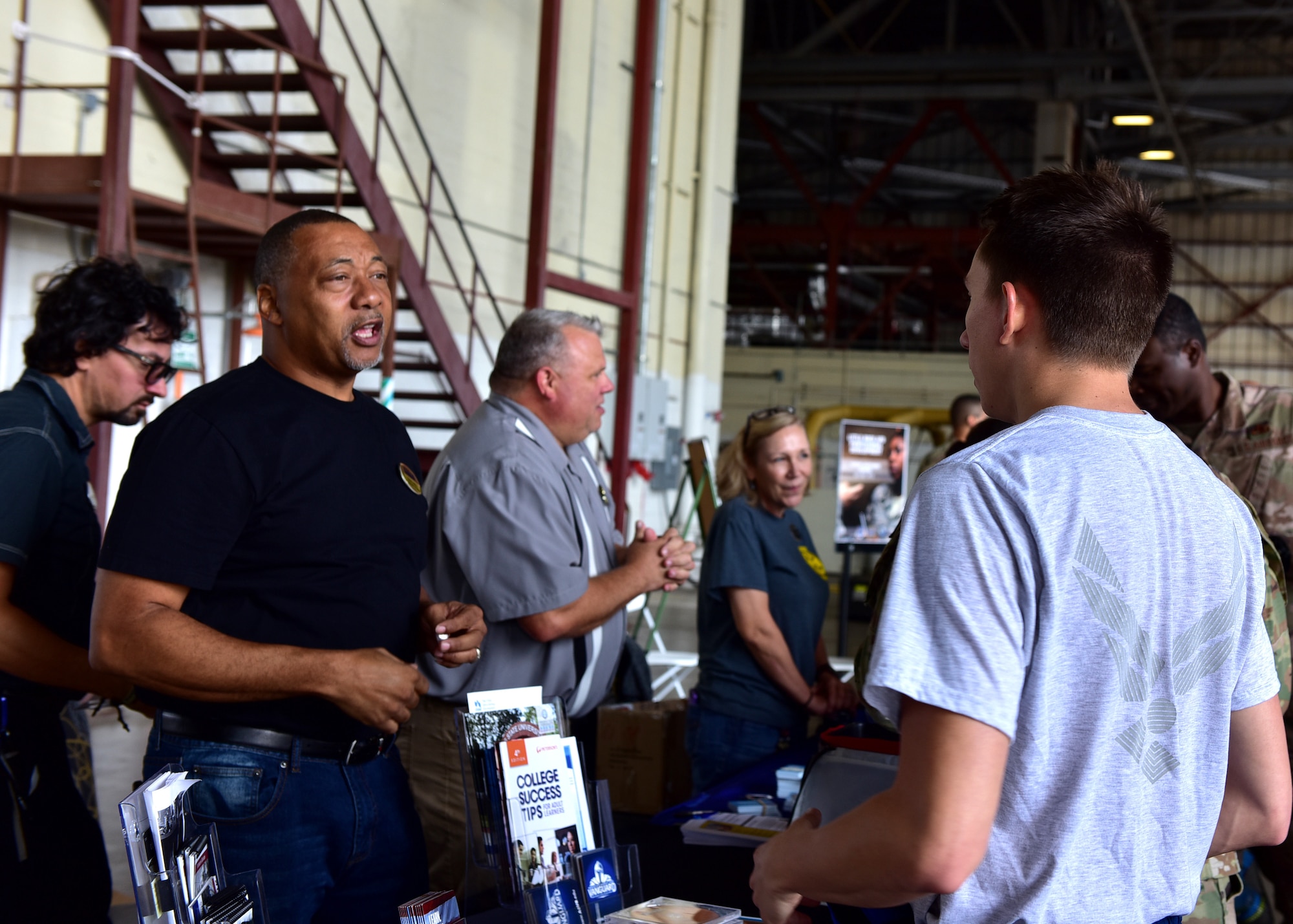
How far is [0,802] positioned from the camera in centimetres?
210

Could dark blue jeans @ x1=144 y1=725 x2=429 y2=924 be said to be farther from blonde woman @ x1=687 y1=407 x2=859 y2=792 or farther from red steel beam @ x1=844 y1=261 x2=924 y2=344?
red steel beam @ x1=844 y1=261 x2=924 y2=344

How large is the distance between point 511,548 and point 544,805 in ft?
3.00

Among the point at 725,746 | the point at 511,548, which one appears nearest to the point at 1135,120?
the point at 725,746

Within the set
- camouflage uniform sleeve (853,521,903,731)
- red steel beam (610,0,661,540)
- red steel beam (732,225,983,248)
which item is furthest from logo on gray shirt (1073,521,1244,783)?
red steel beam (732,225,983,248)

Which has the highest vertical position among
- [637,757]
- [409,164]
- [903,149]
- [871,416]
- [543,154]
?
[903,149]

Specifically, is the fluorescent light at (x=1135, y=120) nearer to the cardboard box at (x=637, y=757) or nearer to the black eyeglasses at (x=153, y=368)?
the cardboard box at (x=637, y=757)

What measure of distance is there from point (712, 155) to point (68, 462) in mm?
10014

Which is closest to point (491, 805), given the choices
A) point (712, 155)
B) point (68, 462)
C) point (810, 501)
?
point (68, 462)

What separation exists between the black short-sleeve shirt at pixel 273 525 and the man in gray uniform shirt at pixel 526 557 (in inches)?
21.5

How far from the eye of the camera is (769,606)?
3.37 meters

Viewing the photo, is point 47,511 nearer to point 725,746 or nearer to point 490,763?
point 490,763

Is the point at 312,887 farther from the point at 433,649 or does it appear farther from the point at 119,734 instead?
the point at 119,734

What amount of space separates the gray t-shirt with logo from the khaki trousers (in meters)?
1.69

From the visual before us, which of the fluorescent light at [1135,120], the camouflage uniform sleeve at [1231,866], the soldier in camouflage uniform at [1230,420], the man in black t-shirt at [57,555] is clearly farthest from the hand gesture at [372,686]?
the fluorescent light at [1135,120]
